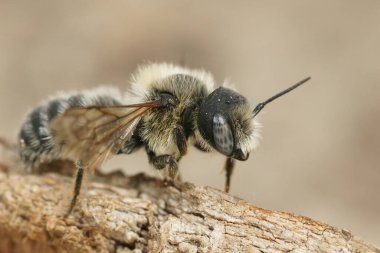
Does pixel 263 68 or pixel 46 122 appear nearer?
pixel 46 122

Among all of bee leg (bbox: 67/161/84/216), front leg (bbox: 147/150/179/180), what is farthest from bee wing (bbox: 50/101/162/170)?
front leg (bbox: 147/150/179/180)

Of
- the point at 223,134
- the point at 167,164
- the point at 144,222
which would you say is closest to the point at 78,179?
the point at 167,164

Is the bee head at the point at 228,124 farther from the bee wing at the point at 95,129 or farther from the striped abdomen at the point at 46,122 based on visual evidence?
the striped abdomen at the point at 46,122

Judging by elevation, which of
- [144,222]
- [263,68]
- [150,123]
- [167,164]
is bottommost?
[144,222]

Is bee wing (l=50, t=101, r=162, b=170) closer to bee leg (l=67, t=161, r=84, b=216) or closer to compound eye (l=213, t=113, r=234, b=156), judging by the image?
bee leg (l=67, t=161, r=84, b=216)

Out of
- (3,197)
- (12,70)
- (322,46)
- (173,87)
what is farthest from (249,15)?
(3,197)

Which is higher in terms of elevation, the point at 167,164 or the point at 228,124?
the point at 228,124

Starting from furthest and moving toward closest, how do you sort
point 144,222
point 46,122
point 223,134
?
point 46,122 → point 223,134 → point 144,222

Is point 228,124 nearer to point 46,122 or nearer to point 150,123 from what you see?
point 150,123
